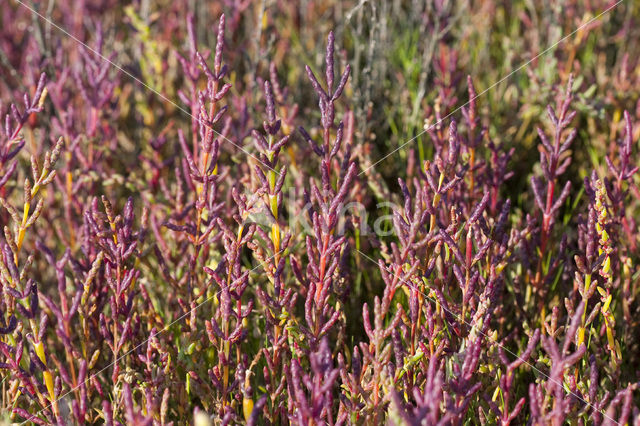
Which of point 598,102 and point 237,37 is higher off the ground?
point 237,37

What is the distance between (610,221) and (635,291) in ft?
1.24

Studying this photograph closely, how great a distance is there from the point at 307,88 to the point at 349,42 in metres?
0.51

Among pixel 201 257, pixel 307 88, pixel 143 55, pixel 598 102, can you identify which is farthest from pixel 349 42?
pixel 201 257

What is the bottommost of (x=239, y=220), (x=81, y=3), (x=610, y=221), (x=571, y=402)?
(x=571, y=402)

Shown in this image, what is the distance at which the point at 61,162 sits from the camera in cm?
313

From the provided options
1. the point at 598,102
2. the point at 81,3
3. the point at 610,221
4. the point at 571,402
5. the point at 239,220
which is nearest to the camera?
the point at 571,402

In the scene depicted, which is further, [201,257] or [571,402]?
[201,257]

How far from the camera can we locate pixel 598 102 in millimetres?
2809

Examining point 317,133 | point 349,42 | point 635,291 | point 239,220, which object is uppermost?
point 349,42

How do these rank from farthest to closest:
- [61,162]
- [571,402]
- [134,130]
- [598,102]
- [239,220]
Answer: [134,130]
[61,162]
[598,102]
[239,220]
[571,402]

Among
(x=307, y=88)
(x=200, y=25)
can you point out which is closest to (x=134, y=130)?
(x=200, y=25)

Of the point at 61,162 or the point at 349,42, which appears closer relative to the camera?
the point at 61,162

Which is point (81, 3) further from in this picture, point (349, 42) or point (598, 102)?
point (598, 102)

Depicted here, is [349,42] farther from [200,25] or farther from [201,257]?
[201,257]
